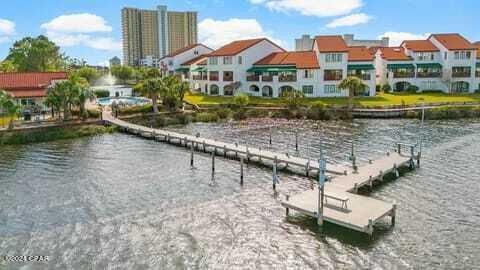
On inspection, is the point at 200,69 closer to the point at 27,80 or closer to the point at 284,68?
the point at 284,68

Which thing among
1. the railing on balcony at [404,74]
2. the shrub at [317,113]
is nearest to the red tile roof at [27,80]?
the shrub at [317,113]

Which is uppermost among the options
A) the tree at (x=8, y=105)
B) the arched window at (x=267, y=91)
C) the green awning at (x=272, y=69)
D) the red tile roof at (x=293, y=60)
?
the red tile roof at (x=293, y=60)

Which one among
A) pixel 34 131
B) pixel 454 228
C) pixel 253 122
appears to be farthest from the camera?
pixel 253 122

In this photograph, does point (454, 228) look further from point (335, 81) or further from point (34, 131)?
point (335, 81)

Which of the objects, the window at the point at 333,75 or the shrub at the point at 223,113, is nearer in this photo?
the shrub at the point at 223,113

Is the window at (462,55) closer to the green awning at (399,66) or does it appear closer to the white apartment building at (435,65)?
the white apartment building at (435,65)

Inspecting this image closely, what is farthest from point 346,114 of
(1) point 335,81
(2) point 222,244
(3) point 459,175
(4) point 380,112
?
(2) point 222,244

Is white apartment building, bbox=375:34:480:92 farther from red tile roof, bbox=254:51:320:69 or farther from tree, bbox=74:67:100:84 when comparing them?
tree, bbox=74:67:100:84
